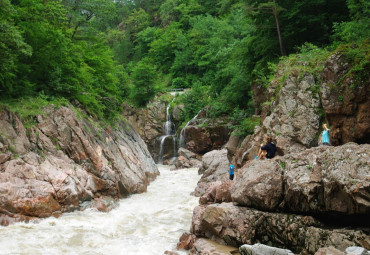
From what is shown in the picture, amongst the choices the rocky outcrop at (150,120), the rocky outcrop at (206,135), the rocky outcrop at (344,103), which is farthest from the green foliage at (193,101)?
the rocky outcrop at (344,103)

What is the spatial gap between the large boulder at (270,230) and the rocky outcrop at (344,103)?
4.72m

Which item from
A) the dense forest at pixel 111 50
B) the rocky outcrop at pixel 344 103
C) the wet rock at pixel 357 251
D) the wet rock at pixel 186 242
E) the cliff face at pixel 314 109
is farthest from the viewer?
the dense forest at pixel 111 50

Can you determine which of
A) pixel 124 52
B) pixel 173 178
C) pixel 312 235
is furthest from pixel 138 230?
pixel 124 52

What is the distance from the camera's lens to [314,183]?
26.0ft

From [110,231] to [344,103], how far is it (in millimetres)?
10625

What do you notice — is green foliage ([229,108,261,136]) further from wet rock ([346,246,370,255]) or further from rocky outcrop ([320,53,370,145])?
wet rock ([346,246,370,255])

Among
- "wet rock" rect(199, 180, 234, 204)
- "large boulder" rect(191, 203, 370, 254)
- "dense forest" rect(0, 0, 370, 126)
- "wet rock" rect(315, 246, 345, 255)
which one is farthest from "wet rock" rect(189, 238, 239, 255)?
"dense forest" rect(0, 0, 370, 126)

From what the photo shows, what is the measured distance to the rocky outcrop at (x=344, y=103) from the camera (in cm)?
1038

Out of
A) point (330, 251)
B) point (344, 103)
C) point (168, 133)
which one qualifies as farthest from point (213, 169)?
point (330, 251)

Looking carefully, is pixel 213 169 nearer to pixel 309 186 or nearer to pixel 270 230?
pixel 270 230

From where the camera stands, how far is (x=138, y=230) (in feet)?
38.4

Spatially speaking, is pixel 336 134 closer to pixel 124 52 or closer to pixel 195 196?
pixel 195 196

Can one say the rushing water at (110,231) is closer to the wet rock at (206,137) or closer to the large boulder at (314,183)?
the large boulder at (314,183)

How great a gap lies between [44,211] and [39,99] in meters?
6.46
